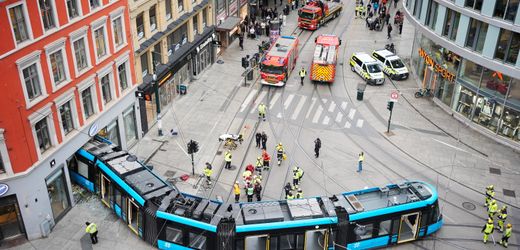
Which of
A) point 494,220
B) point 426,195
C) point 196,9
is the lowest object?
point 494,220

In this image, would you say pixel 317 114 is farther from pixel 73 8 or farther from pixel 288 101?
pixel 73 8

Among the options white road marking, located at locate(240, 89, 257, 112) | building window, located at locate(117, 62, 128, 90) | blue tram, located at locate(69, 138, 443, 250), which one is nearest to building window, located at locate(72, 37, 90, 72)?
building window, located at locate(117, 62, 128, 90)

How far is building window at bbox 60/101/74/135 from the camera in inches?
1217

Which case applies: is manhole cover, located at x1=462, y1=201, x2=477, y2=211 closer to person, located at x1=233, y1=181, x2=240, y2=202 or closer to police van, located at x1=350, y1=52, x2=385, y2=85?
person, located at x1=233, y1=181, x2=240, y2=202

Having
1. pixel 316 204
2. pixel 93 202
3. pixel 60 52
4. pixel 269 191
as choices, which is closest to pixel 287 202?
pixel 316 204

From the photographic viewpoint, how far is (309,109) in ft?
152

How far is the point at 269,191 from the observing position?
115ft

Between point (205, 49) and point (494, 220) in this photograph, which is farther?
point (205, 49)

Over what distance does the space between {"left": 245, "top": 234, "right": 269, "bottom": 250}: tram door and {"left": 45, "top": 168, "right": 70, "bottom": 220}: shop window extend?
1238 cm

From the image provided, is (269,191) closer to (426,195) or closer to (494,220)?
(426,195)

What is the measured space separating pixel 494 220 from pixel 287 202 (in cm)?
1409

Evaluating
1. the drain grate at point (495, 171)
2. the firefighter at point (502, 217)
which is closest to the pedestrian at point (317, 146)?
the drain grate at point (495, 171)

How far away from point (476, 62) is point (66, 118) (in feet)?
99.4

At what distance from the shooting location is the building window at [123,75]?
3649 cm
